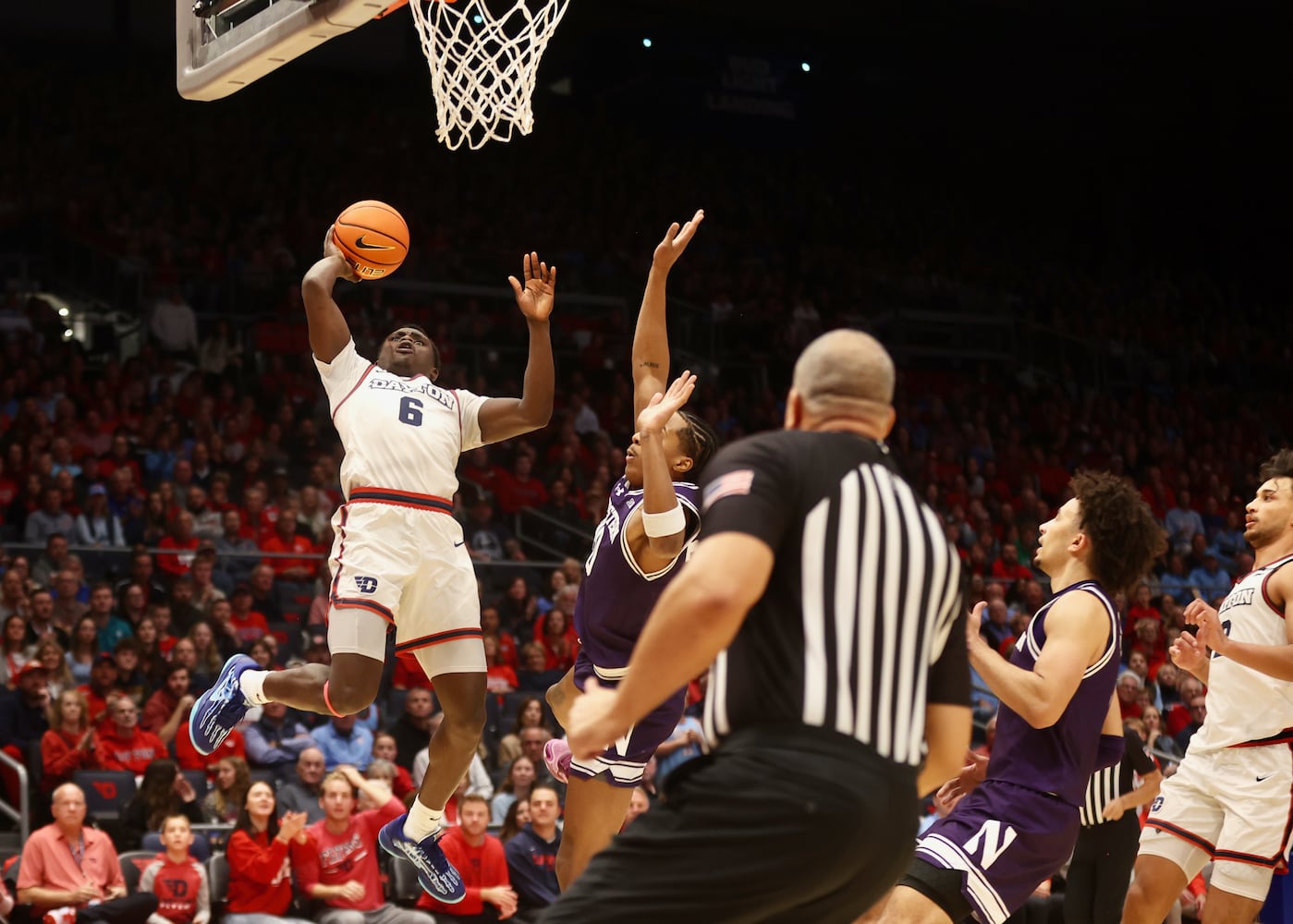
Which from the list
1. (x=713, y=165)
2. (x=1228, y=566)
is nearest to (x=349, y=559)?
(x=1228, y=566)

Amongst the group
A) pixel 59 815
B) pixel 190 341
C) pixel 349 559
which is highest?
pixel 190 341

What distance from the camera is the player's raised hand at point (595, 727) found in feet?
10.8

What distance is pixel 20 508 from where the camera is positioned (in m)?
13.6

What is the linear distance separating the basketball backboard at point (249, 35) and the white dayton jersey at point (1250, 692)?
4572 mm

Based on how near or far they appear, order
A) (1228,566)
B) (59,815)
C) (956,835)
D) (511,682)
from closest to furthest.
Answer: (956,835)
(59,815)
(511,682)
(1228,566)

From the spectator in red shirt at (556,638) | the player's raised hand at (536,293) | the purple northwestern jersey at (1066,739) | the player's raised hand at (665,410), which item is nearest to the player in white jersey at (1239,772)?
the purple northwestern jersey at (1066,739)

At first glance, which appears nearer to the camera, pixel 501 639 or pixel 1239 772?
pixel 1239 772

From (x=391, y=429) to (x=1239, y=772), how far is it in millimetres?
3932

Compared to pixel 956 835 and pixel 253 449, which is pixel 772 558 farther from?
pixel 253 449

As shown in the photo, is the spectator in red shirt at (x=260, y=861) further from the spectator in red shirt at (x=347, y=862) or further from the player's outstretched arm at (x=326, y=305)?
the player's outstretched arm at (x=326, y=305)

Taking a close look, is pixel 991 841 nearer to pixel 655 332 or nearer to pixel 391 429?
pixel 655 332

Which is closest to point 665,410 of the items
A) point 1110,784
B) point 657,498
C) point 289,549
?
point 657,498

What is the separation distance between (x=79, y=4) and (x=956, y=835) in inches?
833

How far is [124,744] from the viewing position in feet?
36.1
